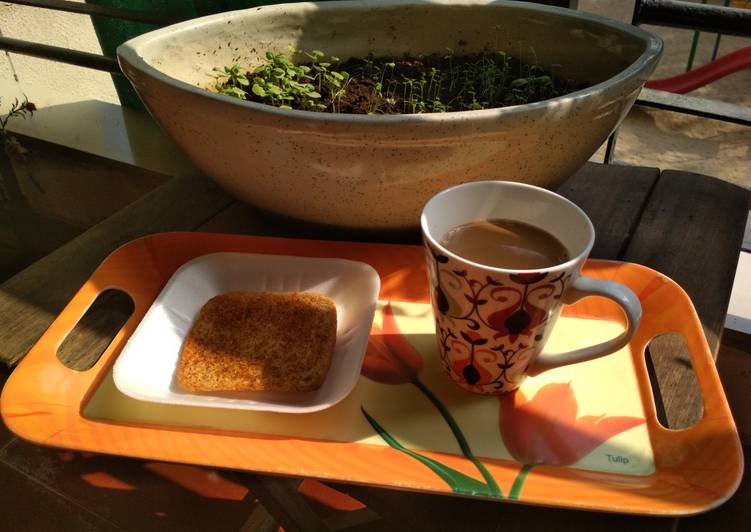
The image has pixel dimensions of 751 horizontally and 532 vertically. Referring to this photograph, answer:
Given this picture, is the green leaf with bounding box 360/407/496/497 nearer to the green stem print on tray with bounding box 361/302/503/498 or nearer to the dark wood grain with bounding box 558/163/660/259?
the green stem print on tray with bounding box 361/302/503/498

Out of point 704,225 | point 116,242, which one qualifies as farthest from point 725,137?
point 116,242

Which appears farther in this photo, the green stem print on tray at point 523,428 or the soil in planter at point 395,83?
the soil in planter at point 395,83

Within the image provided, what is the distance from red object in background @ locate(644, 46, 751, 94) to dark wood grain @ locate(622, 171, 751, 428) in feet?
8.37

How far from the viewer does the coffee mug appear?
49 centimetres

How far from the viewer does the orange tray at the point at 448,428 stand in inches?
19.0

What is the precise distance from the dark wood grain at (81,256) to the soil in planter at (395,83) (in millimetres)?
169

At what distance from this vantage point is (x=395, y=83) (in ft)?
3.01

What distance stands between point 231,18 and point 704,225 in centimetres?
74

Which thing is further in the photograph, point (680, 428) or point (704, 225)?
point (704, 225)

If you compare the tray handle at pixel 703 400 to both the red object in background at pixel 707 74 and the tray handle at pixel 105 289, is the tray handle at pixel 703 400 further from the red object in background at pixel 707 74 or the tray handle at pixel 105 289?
the red object in background at pixel 707 74

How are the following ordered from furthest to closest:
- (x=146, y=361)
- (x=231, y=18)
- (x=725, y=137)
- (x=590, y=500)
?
(x=725, y=137)
(x=231, y=18)
(x=146, y=361)
(x=590, y=500)

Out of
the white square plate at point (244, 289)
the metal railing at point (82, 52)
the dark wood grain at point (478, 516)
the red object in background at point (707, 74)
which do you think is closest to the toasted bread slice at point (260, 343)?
the white square plate at point (244, 289)

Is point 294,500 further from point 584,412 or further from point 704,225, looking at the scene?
point 704,225

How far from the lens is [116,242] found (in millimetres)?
806
